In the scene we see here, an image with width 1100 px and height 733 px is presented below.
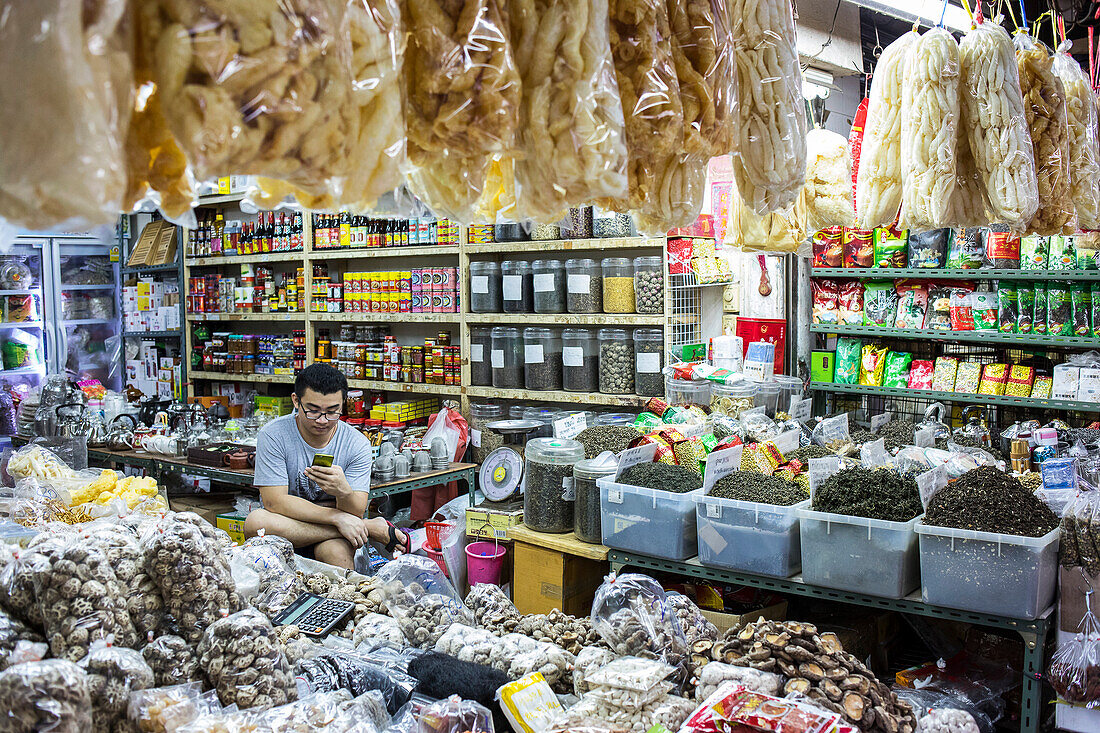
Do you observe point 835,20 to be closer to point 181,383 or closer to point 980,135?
point 980,135

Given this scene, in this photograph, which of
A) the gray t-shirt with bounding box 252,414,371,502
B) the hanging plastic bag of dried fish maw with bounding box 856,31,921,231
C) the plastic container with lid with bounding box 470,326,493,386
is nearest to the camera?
the hanging plastic bag of dried fish maw with bounding box 856,31,921,231

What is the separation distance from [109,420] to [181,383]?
1.45 meters

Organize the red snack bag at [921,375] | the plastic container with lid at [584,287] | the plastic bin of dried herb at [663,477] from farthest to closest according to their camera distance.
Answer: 1. the plastic container with lid at [584,287]
2. the red snack bag at [921,375]
3. the plastic bin of dried herb at [663,477]

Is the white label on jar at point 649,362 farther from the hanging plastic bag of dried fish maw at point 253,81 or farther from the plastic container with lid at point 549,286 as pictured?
the hanging plastic bag of dried fish maw at point 253,81

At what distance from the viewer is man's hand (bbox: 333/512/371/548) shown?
3.55 meters

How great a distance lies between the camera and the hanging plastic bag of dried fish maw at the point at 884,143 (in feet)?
6.66

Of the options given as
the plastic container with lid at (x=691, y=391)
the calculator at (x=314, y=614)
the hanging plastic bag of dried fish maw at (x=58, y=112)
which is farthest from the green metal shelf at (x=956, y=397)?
the hanging plastic bag of dried fish maw at (x=58, y=112)

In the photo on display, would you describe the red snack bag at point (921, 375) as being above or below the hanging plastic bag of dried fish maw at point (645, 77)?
below

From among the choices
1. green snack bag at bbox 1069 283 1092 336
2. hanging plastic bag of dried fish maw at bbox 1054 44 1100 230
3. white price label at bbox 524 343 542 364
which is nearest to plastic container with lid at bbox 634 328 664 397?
white price label at bbox 524 343 542 364

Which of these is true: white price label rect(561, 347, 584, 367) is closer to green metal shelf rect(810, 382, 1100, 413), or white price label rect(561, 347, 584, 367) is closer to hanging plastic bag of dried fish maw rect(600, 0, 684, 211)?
green metal shelf rect(810, 382, 1100, 413)

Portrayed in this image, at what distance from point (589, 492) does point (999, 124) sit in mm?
1796

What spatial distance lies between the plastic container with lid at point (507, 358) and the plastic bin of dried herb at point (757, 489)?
233cm

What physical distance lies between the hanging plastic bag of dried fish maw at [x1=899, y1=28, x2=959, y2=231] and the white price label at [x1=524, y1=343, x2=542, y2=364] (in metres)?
3.05

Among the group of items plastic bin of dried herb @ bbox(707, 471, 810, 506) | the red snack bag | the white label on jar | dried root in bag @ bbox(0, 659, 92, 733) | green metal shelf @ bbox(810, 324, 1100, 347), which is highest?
green metal shelf @ bbox(810, 324, 1100, 347)
